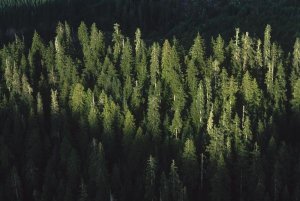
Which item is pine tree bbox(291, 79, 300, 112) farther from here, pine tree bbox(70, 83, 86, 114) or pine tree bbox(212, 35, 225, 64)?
pine tree bbox(70, 83, 86, 114)

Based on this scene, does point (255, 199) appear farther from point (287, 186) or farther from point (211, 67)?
point (211, 67)

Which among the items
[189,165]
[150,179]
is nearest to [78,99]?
[150,179]

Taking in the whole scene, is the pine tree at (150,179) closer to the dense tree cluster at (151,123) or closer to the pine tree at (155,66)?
the dense tree cluster at (151,123)

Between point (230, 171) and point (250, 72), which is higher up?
point (250, 72)

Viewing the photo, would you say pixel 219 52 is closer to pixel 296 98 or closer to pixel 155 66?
pixel 155 66

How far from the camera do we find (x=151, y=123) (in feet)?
397

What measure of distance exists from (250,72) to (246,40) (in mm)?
6621

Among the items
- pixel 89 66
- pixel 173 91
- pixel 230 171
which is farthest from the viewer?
pixel 89 66

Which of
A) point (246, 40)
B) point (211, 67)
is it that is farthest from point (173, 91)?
point (246, 40)

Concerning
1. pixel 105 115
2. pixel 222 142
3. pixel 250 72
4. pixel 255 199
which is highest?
pixel 250 72

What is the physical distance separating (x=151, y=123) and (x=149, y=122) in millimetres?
578

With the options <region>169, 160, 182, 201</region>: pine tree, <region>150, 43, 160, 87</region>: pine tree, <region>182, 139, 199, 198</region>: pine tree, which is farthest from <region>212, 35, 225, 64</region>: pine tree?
<region>169, 160, 182, 201</region>: pine tree

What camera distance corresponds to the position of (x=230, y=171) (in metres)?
108

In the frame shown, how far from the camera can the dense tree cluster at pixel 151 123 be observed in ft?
349
